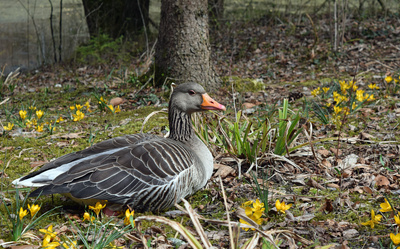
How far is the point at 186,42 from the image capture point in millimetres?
7598

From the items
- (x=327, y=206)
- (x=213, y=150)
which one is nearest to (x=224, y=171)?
(x=213, y=150)

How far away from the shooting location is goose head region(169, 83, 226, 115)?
4.30 meters

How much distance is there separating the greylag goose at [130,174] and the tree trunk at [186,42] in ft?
12.4

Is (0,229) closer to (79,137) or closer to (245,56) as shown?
(79,137)

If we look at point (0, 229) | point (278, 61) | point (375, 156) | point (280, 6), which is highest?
point (280, 6)

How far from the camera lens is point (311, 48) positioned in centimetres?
1106

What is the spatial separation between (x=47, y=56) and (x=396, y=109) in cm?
1244

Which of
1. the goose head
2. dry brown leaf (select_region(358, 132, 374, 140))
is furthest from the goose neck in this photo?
dry brown leaf (select_region(358, 132, 374, 140))

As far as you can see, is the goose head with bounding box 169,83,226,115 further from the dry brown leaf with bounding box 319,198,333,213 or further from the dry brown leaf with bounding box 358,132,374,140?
the dry brown leaf with bounding box 358,132,374,140

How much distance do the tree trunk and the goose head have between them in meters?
3.32

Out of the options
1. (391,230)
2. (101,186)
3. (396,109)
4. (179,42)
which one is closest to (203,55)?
(179,42)

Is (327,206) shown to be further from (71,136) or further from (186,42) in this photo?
(186,42)

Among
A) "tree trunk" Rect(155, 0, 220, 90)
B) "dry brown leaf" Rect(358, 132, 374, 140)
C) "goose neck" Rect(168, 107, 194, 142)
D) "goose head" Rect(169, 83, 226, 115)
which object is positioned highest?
"tree trunk" Rect(155, 0, 220, 90)

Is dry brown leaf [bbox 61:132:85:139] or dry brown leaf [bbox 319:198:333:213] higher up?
dry brown leaf [bbox 319:198:333:213]
